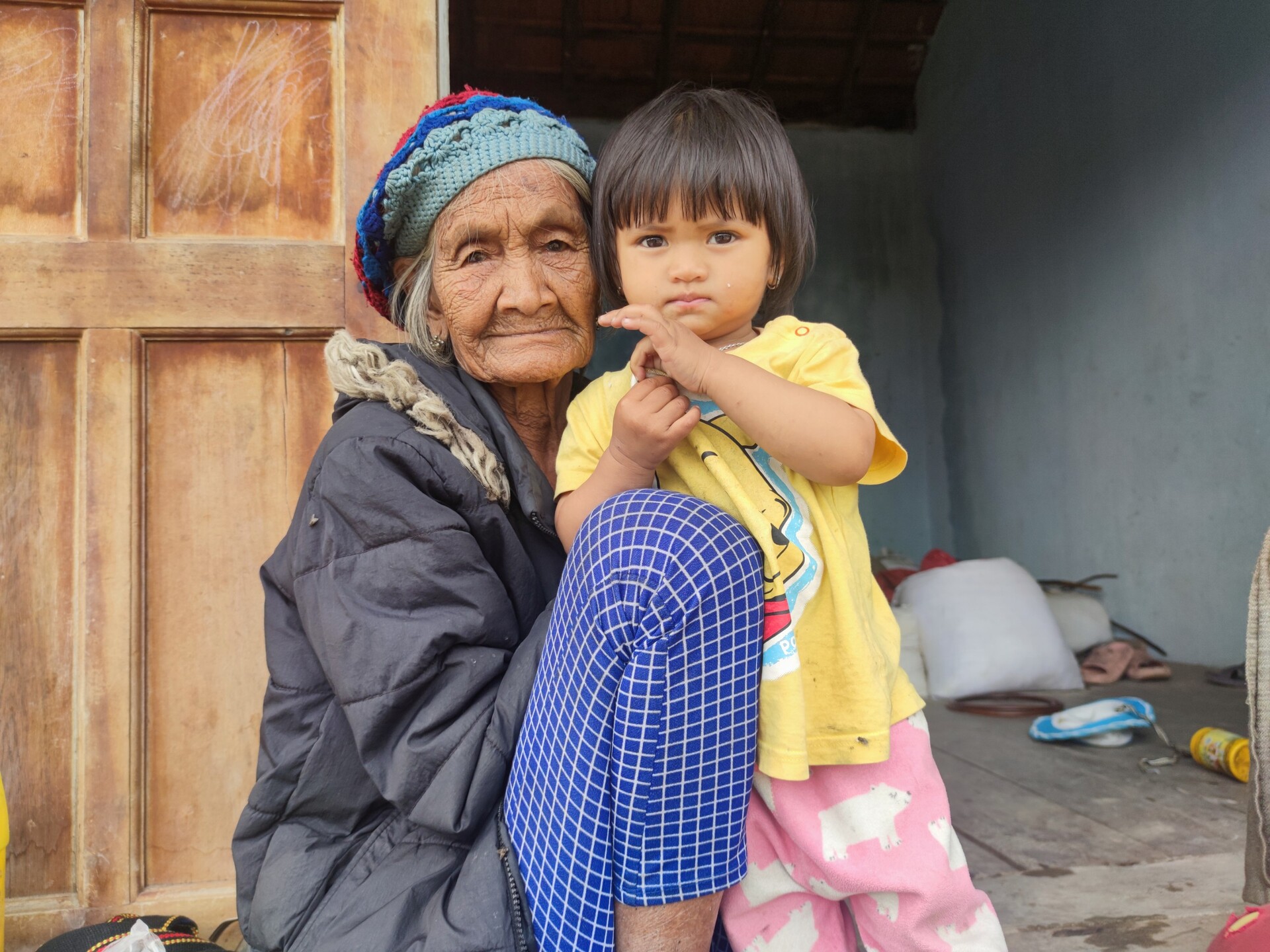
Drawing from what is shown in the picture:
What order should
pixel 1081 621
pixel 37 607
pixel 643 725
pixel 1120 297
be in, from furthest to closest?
pixel 1120 297 → pixel 1081 621 → pixel 37 607 → pixel 643 725

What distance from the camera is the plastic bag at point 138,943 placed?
1.20 metres

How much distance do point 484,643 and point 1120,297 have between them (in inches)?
174

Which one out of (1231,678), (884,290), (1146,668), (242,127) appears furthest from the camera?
(884,290)

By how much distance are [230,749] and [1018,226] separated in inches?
215

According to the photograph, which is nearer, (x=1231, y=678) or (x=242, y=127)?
(x=242, y=127)

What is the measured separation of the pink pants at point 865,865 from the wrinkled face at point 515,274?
76 centimetres

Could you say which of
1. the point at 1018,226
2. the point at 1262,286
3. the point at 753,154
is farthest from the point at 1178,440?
the point at 753,154

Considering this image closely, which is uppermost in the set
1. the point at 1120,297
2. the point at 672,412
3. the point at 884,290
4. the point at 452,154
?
the point at 884,290

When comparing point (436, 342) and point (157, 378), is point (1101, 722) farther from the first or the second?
point (157, 378)

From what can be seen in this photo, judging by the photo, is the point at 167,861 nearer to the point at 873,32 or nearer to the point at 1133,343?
the point at 1133,343

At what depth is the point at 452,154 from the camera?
1.41 meters

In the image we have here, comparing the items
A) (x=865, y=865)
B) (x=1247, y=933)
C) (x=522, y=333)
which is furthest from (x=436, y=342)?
(x=1247, y=933)

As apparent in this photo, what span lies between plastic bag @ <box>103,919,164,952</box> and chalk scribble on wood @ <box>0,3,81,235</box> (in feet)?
4.21

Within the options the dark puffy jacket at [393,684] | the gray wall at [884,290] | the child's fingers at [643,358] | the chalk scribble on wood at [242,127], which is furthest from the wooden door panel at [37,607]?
the gray wall at [884,290]
